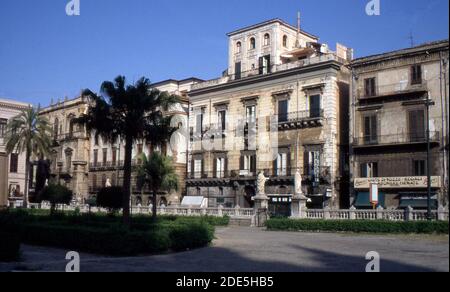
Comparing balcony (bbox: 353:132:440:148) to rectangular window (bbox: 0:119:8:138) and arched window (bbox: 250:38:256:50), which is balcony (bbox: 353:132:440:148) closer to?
arched window (bbox: 250:38:256:50)

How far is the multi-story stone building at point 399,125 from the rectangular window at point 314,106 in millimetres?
3023

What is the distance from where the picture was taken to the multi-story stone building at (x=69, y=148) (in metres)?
66.6

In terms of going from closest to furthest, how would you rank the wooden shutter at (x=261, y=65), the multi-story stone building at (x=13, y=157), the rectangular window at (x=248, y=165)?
the rectangular window at (x=248, y=165)
the wooden shutter at (x=261, y=65)
the multi-story stone building at (x=13, y=157)

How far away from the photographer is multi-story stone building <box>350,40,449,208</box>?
3553 centimetres

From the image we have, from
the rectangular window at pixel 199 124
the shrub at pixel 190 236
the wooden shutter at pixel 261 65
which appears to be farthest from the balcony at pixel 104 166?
the shrub at pixel 190 236

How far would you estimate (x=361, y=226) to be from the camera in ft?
89.0

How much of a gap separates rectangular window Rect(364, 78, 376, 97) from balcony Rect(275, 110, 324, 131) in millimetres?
4002

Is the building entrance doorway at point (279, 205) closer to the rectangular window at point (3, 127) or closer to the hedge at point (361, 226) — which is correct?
the hedge at point (361, 226)

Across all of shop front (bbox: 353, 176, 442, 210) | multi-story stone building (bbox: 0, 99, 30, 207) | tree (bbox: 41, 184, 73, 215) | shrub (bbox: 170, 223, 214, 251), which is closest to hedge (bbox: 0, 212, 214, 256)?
shrub (bbox: 170, 223, 214, 251)

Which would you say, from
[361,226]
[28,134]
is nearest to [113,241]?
[361,226]

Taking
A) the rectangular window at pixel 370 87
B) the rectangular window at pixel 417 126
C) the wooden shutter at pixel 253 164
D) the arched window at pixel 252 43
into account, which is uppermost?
the arched window at pixel 252 43

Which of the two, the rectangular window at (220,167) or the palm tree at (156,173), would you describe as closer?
the palm tree at (156,173)

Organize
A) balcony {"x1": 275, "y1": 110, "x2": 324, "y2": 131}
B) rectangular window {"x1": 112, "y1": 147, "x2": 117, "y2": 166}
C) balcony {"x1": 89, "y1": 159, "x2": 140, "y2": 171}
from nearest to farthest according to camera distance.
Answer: balcony {"x1": 275, "y1": 110, "x2": 324, "y2": 131}, balcony {"x1": 89, "y1": 159, "x2": 140, "y2": 171}, rectangular window {"x1": 112, "y1": 147, "x2": 117, "y2": 166}

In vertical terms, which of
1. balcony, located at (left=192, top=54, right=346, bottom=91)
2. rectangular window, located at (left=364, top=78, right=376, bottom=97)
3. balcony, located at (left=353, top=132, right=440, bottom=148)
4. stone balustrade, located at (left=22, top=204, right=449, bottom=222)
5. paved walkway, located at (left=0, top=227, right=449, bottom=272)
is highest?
balcony, located at (left=192, top=54, right=346, bottom=91)
